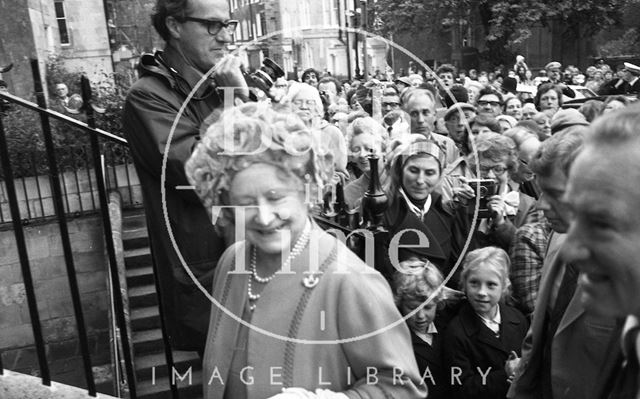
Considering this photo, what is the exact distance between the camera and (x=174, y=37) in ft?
8.04

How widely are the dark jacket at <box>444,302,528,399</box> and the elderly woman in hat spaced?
34cm

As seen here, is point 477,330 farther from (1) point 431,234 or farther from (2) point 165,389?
(2) point 165,389

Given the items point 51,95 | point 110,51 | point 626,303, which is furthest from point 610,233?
point 110,51

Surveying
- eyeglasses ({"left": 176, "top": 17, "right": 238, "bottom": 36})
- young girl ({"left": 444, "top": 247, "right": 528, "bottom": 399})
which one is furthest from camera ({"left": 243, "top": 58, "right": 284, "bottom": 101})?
young girl ({"left": 444, "top": 247, "right": 528, "bottom": 399})

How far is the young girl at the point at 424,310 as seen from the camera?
291 cm

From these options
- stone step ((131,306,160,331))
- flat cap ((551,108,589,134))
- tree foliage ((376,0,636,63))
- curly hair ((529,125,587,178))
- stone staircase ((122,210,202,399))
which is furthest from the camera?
tree foliage ((376,0,636,63))

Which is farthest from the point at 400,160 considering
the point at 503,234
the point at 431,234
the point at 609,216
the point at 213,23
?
the point at 609,216

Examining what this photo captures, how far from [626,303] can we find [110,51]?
16061 millimetres

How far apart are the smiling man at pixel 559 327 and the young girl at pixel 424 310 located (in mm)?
680

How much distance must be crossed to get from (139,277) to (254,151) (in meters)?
5.97

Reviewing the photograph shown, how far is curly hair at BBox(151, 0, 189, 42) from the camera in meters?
2.39

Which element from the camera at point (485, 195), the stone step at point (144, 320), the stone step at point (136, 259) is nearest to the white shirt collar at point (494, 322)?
the camera at point (485, 195)

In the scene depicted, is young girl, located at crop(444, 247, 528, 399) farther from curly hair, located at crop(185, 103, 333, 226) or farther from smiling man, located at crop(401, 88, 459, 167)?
smiling man, located at crop(401, 88, 459, 167)

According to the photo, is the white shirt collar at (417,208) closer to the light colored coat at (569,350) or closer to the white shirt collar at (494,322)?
the white shirt collar at (494,322)
